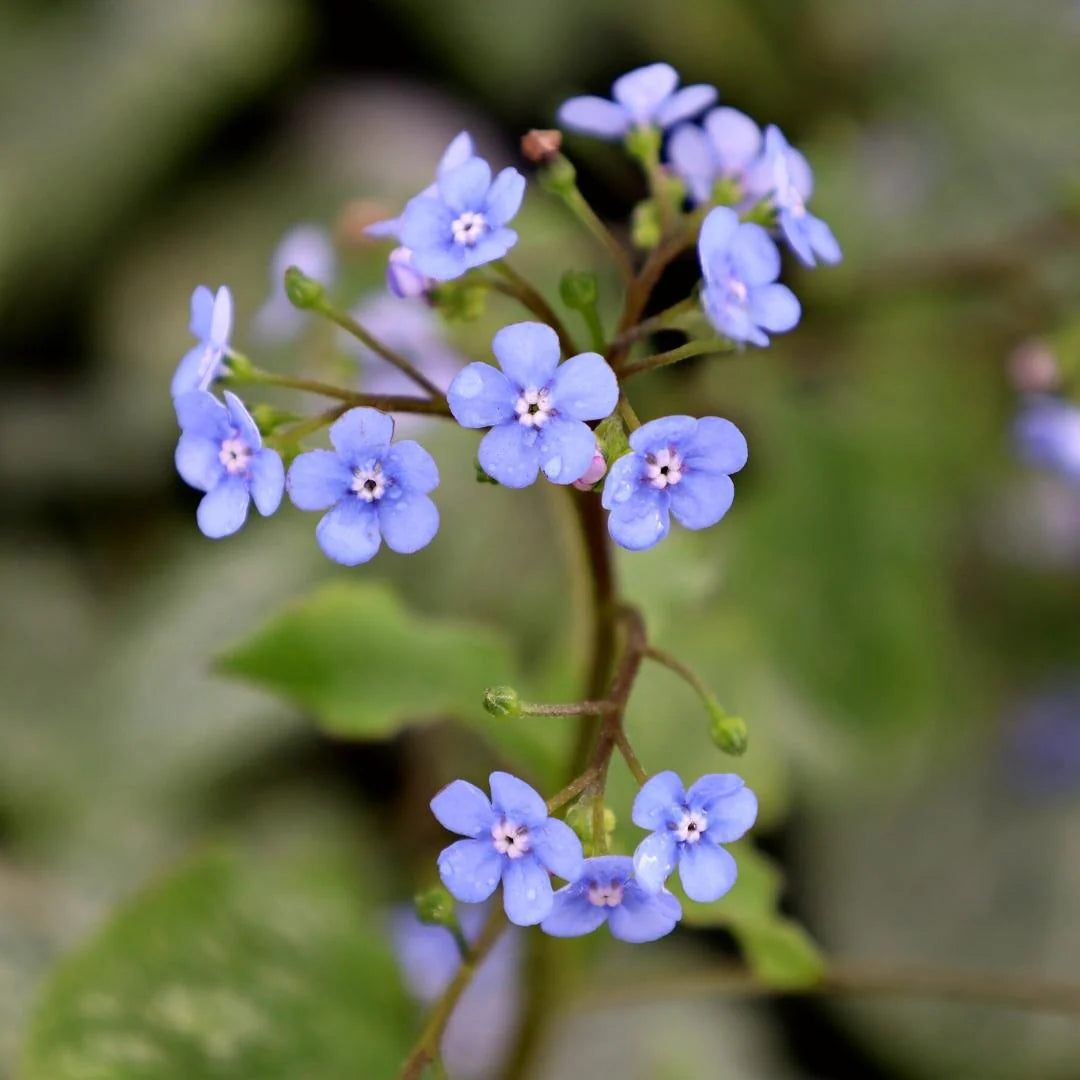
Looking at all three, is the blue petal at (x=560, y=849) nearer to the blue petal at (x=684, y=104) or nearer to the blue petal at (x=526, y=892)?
the blue petal at (x=526, y=892)

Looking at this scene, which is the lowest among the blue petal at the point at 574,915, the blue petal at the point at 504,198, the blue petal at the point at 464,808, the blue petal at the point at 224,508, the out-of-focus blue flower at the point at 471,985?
the out-of-focus blue flower at the point at 471,985

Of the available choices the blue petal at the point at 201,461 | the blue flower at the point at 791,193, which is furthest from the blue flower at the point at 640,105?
the blue petal at the point at 201,461

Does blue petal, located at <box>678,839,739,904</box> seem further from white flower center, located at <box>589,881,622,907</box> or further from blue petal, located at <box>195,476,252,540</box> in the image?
blue petal, located at <box>195,476,252,540</box>

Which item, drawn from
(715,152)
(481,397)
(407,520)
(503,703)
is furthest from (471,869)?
(715,152)

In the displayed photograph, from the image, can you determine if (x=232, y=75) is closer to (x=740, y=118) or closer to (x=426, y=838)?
(x=426, y=838)

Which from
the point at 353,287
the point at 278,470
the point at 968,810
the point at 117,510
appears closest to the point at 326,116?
the point at 353,287

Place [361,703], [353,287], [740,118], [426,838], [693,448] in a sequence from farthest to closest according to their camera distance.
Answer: [353,287]
[426,838]
[361,703]
[740,118]
[693,448]
